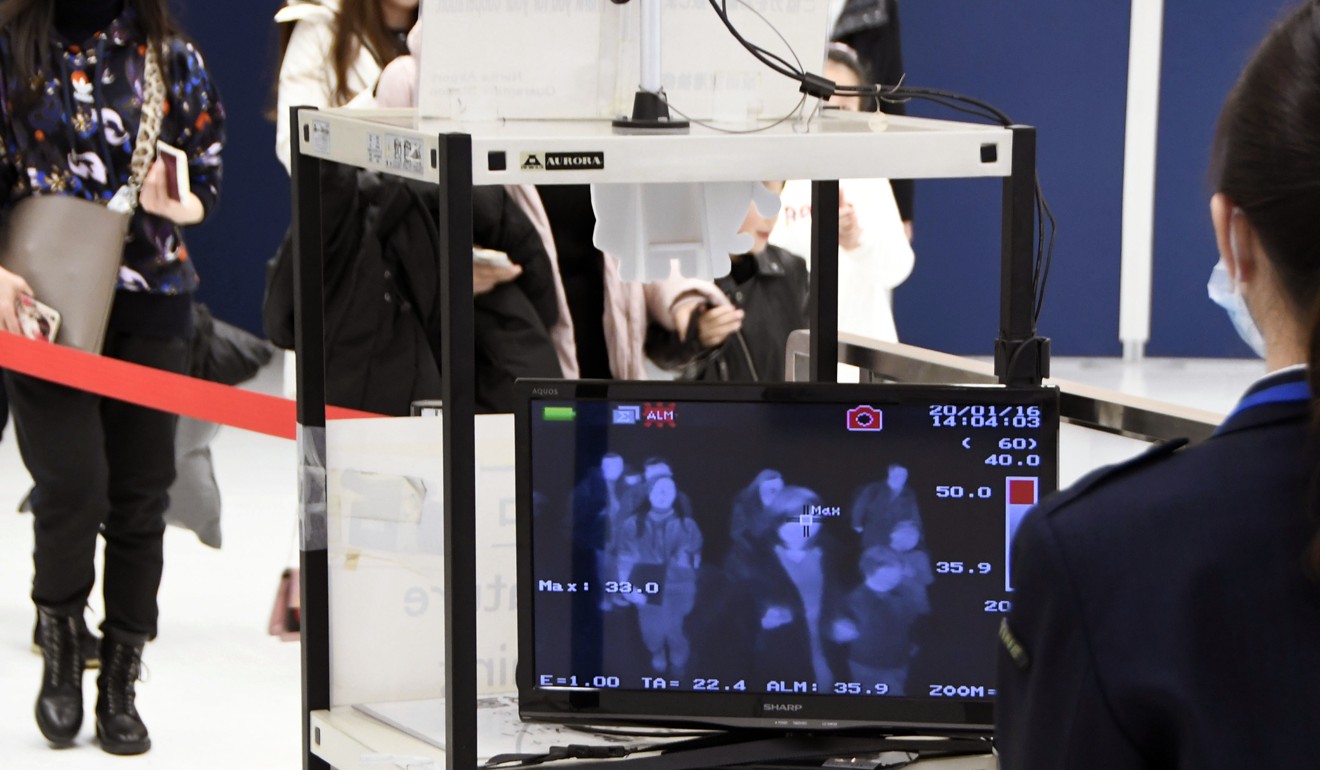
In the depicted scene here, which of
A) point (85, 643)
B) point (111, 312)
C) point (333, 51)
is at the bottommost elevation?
point (85, 643)

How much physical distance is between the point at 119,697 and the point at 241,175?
443 centimetres

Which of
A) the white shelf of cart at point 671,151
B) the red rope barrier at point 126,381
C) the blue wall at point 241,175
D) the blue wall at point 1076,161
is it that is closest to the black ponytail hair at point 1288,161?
the white shelf of cart at point 671,151

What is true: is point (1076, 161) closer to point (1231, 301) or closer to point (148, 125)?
point (148, 125)

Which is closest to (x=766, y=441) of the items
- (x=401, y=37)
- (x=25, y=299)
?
(x=25, y=299)

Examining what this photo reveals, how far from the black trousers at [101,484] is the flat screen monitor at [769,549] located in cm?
174

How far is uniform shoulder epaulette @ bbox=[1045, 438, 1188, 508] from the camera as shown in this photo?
87 cm

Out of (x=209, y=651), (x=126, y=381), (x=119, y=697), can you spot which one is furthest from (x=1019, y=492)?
(x=209, y=651)

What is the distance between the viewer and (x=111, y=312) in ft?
10.4

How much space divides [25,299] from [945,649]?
204 cm

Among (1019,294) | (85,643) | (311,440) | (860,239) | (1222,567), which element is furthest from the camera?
(860,239)

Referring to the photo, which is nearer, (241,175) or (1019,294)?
(1019,294)

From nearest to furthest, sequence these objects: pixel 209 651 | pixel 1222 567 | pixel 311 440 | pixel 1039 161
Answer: pixel 1222 567 → pixel 311 440 → pixel 209 651 → pixel 1039 161

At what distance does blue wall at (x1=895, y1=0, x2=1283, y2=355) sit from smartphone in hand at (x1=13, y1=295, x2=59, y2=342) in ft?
15.5

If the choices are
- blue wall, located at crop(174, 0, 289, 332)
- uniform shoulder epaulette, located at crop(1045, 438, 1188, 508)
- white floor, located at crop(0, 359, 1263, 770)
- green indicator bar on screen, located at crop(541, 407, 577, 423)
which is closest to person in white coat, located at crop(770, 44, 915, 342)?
white floor, located at crop(0, 359, 1263, 770)
